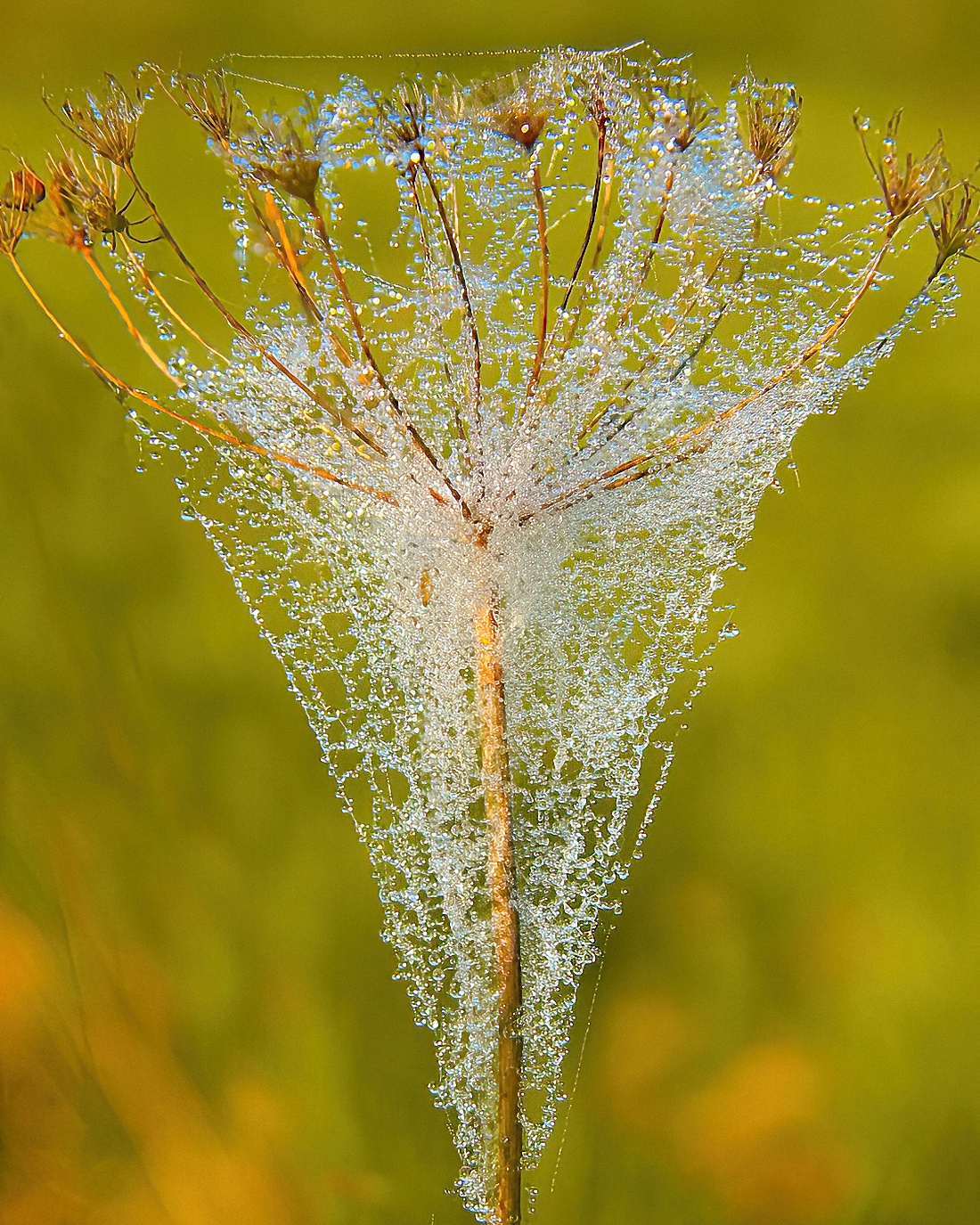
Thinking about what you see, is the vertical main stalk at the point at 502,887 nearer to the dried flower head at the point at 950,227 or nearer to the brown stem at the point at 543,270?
the brown stem at the point at 543,270

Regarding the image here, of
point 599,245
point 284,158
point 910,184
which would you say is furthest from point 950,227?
point 284,158

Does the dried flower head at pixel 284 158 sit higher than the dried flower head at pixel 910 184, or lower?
higher

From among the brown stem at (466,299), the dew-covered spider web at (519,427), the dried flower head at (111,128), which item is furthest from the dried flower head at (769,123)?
the dried flower head at (111,128)

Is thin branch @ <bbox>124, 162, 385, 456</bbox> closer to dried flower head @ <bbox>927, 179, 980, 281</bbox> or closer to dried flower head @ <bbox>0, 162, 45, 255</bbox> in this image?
dried flower head @ <bbox>0, 162, 45, 255</bbox>

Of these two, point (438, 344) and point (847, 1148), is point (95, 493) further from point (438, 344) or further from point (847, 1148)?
point (847, 1148)

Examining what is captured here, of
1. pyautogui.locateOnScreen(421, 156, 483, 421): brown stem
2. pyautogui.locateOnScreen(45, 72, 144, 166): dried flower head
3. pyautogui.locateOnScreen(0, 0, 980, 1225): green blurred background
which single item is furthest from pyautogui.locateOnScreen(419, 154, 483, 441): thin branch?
pyautogui.locateOnScreen(0, 0, 980, 1225): green blurred background

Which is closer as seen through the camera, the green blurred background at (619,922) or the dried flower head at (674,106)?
the dried flower head at (674,106)
